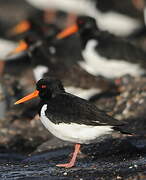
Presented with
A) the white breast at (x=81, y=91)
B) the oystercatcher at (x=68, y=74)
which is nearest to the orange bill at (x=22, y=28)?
the oystercatcher at (x=68, y=74)

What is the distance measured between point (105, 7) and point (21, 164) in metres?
8.23

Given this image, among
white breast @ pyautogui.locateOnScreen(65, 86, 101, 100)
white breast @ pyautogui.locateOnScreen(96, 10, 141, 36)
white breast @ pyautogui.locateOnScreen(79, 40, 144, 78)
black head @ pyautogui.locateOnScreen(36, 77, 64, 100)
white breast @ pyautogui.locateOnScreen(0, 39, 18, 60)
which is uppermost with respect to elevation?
black head @ pyautogui.locateOnScreen(36, 77, 64, 100)

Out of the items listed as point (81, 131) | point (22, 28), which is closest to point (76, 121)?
point (81, 131)

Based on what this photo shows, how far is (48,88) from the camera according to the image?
7062 millimetres

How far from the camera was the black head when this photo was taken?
23.1 ft

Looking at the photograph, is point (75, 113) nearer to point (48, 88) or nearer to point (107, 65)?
point (48, 88)

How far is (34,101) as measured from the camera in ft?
33.6

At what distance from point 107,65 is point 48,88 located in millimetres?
3991

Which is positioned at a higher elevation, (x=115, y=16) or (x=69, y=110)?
(x=69, y=110)

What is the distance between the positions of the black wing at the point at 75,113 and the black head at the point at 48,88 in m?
0.17

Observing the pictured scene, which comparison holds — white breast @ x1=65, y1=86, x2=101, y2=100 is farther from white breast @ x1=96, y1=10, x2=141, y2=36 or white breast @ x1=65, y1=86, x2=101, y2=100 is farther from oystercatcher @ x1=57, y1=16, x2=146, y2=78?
white breast @ x1=96, y1=10, x2=141, y2=36

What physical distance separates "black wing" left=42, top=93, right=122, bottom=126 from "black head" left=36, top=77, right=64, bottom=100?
0.56 ft

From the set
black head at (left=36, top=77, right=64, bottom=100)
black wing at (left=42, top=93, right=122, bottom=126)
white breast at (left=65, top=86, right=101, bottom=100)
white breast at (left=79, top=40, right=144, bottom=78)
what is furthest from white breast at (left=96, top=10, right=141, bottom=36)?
black wing at (left=42, top=93, right=122, bottom=126)

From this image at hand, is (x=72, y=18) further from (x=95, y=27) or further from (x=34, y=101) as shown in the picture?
(x=34, y=101)
